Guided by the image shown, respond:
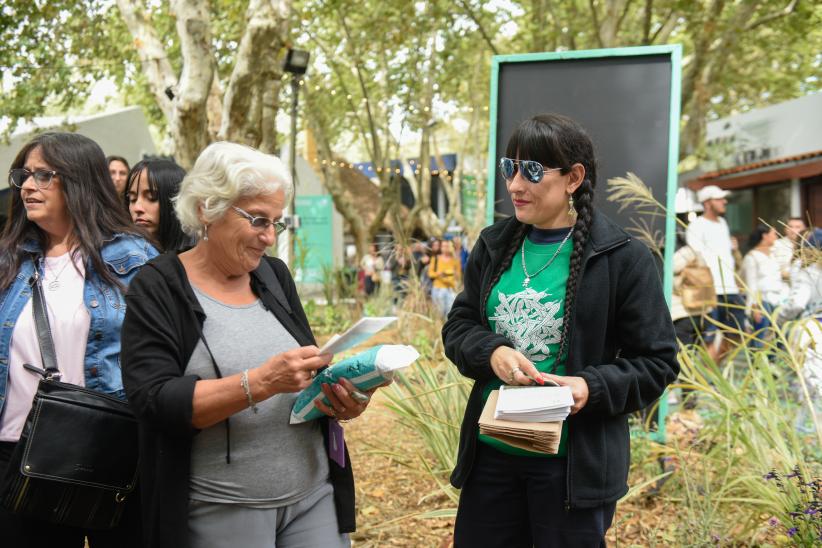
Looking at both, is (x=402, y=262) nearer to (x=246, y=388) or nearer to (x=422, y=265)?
(x=422, y=265)

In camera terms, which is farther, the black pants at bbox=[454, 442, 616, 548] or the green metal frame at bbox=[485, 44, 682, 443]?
the green metal frame at bbox=[485, 44, 682, 443]

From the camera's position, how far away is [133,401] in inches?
77.4

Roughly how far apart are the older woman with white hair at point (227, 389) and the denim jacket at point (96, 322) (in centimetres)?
42

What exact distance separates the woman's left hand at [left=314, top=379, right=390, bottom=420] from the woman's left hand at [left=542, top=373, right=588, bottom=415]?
1.65ft

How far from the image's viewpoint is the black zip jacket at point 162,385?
1922mm

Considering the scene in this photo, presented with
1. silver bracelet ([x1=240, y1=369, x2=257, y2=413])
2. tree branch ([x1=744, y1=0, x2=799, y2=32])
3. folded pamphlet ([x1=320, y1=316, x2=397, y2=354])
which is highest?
tree branch ([x1=744, y1=0, x2=799, y2=32])

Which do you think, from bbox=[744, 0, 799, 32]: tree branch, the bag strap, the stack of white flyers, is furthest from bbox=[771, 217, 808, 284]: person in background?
bbox=[744, 0, 799, 32]: tree branch

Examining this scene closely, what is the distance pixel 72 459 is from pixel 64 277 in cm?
59

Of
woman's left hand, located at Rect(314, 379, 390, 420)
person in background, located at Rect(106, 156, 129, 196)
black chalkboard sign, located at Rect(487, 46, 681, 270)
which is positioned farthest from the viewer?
person in background, located at Rect(106, 156, 129, 196)

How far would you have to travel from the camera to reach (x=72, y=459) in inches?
90.3

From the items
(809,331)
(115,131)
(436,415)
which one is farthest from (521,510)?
(115,131)

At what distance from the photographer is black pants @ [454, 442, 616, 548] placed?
7.41 feet

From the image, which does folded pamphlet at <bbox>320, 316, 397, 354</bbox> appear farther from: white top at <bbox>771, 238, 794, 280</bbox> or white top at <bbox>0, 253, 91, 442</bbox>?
white top at <bbox>771, 238, 794, 280</bbox>

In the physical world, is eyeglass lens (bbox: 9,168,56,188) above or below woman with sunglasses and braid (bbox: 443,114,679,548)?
above
